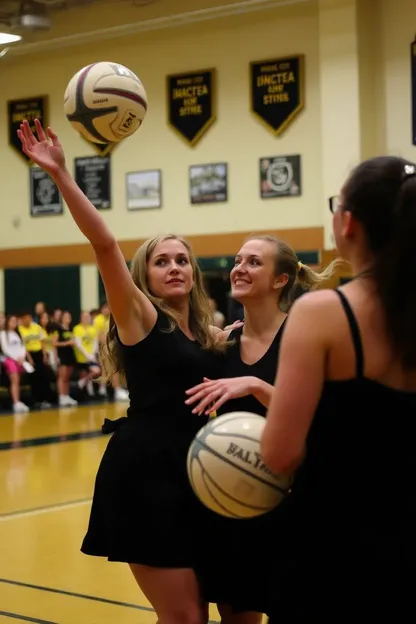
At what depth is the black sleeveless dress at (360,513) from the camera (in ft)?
6.57

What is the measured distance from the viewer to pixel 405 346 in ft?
6.60

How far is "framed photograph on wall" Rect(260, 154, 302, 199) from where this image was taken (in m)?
18.9

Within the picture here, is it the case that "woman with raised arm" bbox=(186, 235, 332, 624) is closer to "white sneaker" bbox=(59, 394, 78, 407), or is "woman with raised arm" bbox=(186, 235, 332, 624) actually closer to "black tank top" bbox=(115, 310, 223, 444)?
"black tank top" bbox=(115, 310, 223, 444)

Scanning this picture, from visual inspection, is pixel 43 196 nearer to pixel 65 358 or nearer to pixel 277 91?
pixel 65 358

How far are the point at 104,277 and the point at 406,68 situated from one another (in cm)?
1581

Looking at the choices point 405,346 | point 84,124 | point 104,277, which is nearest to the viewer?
point 405,346

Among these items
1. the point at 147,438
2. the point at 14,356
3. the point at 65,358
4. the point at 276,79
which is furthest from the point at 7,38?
the point at 147,438

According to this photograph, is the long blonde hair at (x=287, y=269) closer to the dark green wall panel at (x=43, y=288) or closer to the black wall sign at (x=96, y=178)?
the black wall sign at (x=96, y=178)

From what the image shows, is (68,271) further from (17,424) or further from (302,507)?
(302,507)

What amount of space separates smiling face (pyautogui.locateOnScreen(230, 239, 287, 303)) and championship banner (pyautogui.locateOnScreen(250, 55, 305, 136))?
15.6 meters

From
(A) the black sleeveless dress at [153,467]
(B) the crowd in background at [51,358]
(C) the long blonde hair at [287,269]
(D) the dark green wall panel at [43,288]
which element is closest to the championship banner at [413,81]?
(B) the crowd in background at [51,358]

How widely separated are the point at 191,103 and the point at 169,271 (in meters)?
17.0

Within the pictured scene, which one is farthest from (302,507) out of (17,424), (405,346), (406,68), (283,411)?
(406,68)

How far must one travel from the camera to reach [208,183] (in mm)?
20016
